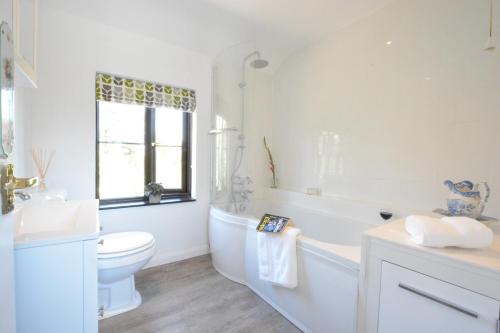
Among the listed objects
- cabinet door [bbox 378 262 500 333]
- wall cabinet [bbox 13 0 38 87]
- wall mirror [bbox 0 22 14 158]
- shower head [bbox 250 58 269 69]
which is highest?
shower head [bbox 250 58 269 69]

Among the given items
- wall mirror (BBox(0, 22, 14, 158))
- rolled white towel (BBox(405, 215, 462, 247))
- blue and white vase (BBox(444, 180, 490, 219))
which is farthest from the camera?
blue and white vase (BBox(444, 180, 490, 219))

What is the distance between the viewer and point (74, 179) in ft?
6.65

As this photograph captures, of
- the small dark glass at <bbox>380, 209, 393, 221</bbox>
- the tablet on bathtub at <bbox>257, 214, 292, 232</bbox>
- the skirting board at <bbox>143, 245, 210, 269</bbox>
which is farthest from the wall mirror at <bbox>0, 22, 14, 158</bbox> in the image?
the small dark glass at <bbox>380, 209, 393, 221</bbox>

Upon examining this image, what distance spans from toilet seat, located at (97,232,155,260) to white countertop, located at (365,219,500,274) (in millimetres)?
1507

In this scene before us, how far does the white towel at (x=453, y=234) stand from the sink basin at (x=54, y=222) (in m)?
1.39

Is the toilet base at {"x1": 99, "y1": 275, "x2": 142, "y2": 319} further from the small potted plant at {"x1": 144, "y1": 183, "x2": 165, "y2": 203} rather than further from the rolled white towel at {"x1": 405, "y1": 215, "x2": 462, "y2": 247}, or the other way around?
the rolled white towel at {"x1": 405, "y1": 215, "x2": 462, "y2": 247}

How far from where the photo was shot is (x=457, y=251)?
93 cm

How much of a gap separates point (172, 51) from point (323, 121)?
1.78 m

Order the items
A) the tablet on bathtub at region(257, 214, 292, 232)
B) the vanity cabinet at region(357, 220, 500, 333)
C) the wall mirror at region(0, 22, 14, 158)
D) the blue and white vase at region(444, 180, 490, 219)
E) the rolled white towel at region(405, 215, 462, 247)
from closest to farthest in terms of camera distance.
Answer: the wall mirror at region(0, 22, 14, 158)
the vanity cabinet at region(357, 220, 500, 333)
the rolled white towel at region(405, 215, 462, 247)
the blue and white vase at region(444, 180, 490, 219)
the tablet on bathtub at region(257, 214, 292, 232)

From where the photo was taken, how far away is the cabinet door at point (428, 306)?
83cm

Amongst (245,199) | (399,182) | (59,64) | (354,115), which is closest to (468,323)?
(399,182)

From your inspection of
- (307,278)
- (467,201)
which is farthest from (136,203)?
(467,201)

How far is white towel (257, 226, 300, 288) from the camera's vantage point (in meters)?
1.52

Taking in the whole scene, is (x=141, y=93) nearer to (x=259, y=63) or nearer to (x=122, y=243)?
(x=259, y=63)
